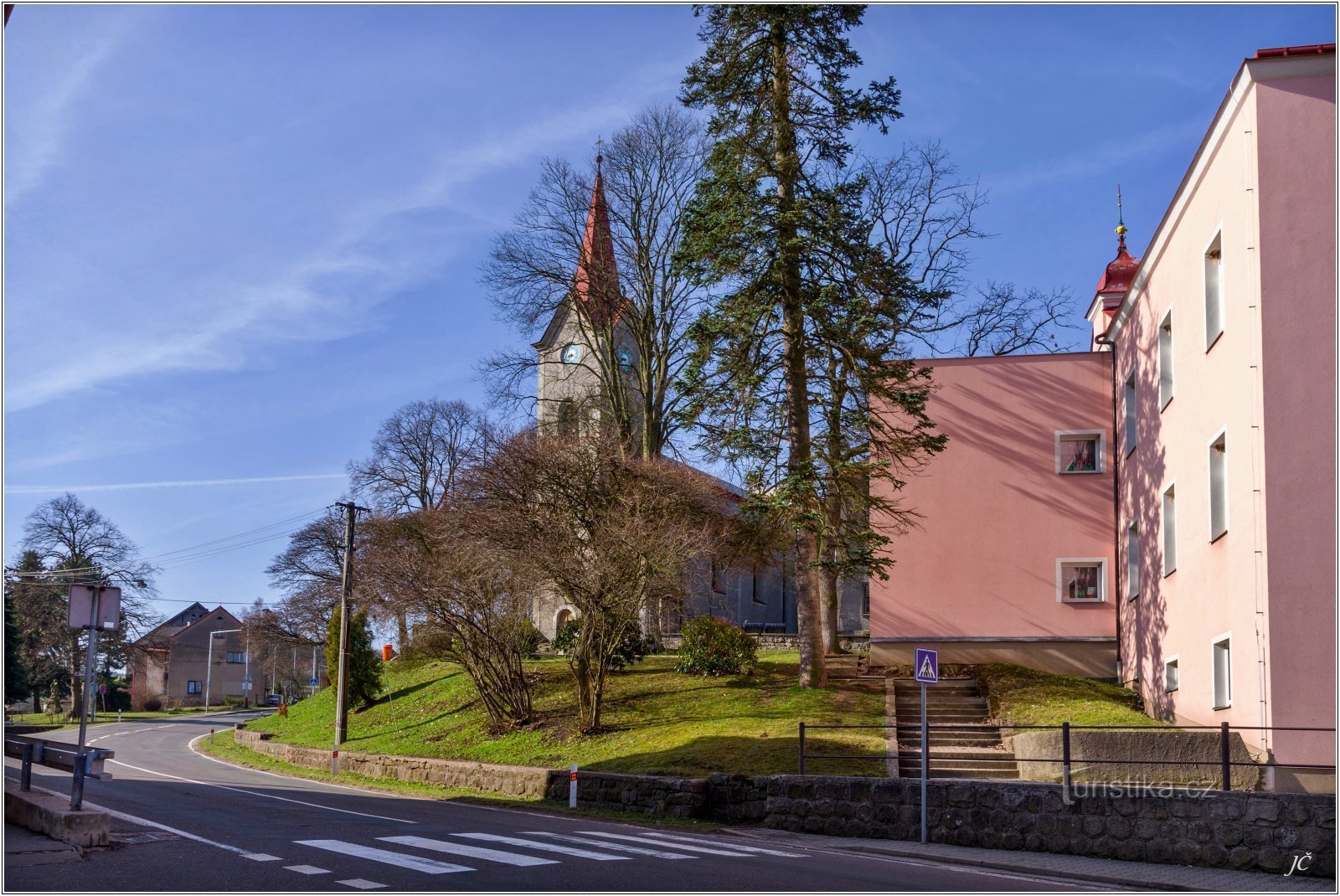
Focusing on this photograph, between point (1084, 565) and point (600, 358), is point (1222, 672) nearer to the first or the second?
point (1084, 565)

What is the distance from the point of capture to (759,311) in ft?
89.4

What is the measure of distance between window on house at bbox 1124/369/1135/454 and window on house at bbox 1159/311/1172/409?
2810mm

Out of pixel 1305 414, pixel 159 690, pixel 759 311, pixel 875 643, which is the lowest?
pixel 159 690

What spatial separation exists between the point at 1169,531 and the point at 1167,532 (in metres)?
0.06

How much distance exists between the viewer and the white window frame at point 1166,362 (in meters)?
23.0

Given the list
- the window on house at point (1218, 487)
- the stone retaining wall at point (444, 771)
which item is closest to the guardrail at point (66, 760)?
the stone retaining wall at point (444, 771)

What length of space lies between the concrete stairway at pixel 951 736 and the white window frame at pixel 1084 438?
570 centimetres

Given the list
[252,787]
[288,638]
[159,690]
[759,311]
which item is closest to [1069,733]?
[759,311]

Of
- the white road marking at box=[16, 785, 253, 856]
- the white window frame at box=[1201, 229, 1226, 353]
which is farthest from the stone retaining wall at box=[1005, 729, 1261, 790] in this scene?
the white road marking at box=[16, 785, 253, 856]

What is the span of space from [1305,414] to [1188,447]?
423 cm

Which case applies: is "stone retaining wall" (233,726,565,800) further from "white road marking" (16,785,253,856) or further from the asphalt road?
"white road marking" (16,785,253,856)

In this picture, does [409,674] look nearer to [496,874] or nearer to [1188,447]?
[1188,447]

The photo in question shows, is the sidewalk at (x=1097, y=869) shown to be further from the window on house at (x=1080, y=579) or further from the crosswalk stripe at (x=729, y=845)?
the window on house at (x=1080, y=579)

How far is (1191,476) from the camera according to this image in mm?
21156
